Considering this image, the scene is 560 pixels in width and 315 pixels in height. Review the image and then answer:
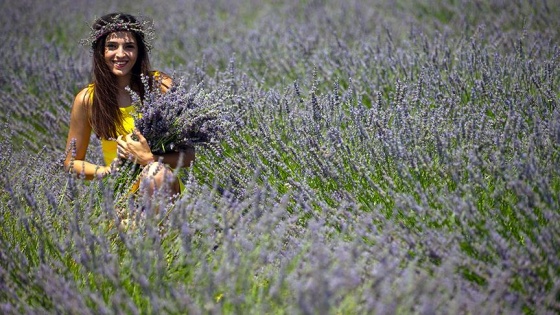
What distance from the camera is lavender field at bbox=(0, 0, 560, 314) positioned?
1.56m

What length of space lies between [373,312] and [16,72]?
11.5ft

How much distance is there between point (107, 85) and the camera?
108 inches

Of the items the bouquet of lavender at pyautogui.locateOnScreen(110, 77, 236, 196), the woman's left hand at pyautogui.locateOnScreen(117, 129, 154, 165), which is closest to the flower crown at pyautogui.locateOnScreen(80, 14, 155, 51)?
the bouquet of lavender at pyautogui.locateOnScreen(110, 77, 236, 196)

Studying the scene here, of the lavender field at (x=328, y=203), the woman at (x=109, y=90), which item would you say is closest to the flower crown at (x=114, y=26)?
the woman at (x=109, y=90)

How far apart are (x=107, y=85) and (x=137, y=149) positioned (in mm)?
492

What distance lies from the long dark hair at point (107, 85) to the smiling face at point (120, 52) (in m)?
0.02

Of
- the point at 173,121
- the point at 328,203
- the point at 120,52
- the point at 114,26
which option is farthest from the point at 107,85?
the point at 328,203

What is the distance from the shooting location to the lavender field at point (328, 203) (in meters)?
1.56

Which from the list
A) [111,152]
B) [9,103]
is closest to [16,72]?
[9,103]

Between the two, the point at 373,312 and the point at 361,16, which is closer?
the point at 373,312

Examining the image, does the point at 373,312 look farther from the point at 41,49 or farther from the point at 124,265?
the point at 41,49

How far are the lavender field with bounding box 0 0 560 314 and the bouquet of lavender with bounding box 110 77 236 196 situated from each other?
10cm

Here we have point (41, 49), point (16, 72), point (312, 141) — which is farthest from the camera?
point (41, 49)

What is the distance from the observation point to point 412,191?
6.79 ft
